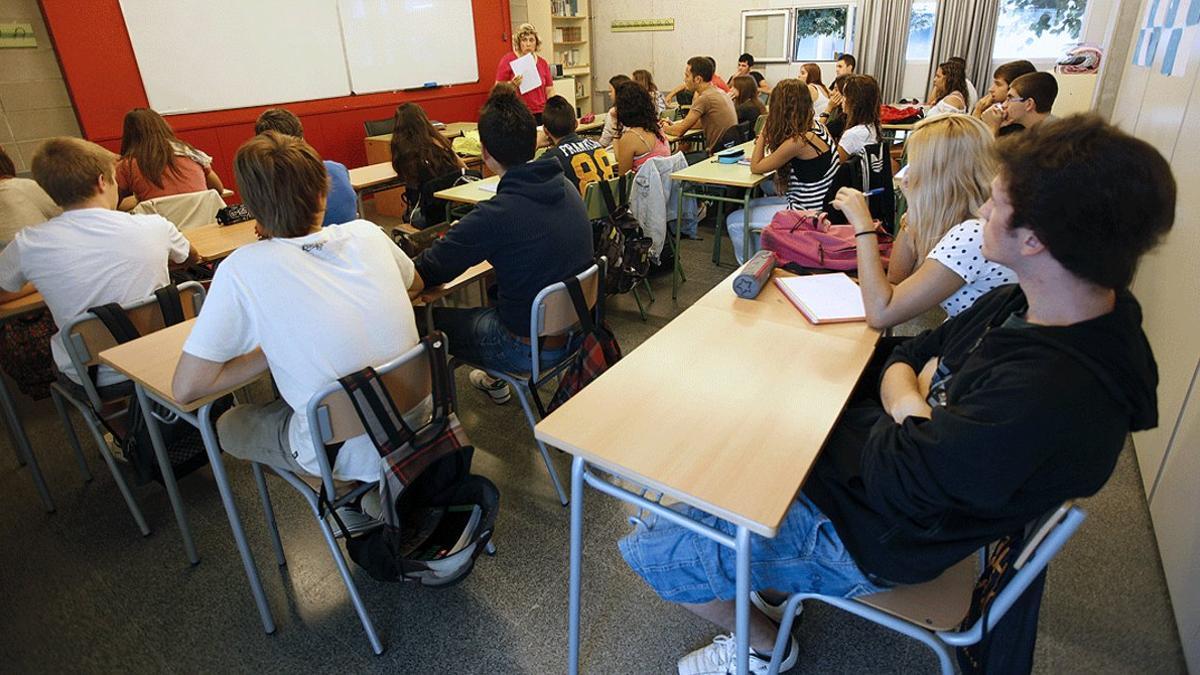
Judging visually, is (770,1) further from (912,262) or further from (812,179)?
(912,262)

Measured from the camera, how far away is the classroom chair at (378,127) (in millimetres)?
6430

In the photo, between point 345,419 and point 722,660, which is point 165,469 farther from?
point 722,660

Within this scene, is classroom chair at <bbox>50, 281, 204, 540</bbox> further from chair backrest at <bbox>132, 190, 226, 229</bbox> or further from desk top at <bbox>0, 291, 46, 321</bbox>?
chair backrest at <bbox>132, 190, 226, 229</bbox>

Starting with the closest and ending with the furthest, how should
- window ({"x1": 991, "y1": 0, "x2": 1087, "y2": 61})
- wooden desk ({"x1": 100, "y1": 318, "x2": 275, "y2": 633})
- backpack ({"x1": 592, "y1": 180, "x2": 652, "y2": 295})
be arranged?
1. wooden desk ({"x1": 100, "y1": 318, "x2": 275, "y2": 633})
2. backpack ({"x1": 592, "y1": 180, "x2": 652, "y2": 295})
3. window ({"x1": 991, "y1": 0, "x2": 1087, "y2": 61})

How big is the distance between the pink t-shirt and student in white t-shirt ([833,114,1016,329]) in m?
5.37

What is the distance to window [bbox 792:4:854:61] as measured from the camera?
26.5 ft

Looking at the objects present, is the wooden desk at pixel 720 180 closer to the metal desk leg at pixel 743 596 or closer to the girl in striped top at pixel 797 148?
the girl in striped top at pixel 797 148

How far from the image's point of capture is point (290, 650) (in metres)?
1.73

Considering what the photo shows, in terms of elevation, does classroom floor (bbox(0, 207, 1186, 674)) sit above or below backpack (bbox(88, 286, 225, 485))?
below

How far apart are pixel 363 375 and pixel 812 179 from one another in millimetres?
2924

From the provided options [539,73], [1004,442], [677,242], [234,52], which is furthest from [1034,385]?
[539,73]

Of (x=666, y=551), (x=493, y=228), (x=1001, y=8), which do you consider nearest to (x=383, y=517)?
(x=666, y=551)

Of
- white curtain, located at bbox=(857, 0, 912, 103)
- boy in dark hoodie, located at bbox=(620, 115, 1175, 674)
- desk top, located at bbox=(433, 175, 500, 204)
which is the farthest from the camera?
white curtain, located at bbox=(857, 0, 912, 103)

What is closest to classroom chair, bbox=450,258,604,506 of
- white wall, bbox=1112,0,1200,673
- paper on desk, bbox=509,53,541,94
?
white wall, bbox=1112,0,1200,673
